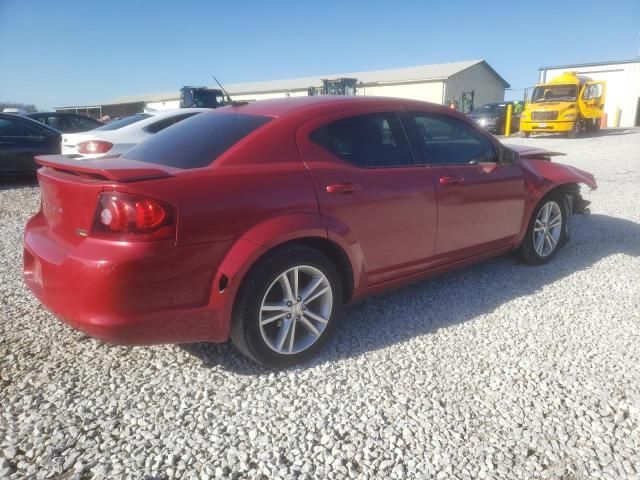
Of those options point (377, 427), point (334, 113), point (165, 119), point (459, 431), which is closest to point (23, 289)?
point (334, 113)

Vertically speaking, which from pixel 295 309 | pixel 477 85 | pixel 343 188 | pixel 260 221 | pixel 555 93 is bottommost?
pixel 295 309

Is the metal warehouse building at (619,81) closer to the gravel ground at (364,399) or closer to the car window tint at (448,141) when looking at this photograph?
the car window tint at (448,141)

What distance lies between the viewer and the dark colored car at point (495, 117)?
23.5 meters

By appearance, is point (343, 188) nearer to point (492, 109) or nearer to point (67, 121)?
point (67, 121)

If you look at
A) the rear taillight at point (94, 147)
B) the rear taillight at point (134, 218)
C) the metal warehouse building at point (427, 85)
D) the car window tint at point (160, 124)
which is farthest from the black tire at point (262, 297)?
the metal warehouse building at point (427, 85)

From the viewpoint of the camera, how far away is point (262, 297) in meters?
2.60

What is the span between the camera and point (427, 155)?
343cm

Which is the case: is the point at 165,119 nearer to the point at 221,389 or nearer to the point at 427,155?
the point at 427,155

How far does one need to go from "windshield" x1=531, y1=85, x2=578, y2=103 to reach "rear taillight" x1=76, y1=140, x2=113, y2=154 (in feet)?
65.8

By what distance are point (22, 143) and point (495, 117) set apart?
20995 millimetres

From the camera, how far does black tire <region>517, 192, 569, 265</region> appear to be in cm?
440

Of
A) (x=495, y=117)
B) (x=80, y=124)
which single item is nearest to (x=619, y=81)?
(x=495, y=117)

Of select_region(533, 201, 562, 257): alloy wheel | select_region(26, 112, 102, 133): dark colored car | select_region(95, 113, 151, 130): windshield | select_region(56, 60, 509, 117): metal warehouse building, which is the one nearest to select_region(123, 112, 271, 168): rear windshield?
select_region(533, 201, 562, 257): alloy wheel

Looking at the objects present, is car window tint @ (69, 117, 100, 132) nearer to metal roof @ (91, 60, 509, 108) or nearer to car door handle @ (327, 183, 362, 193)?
car door handle @ (327, 183, 362, 193)
